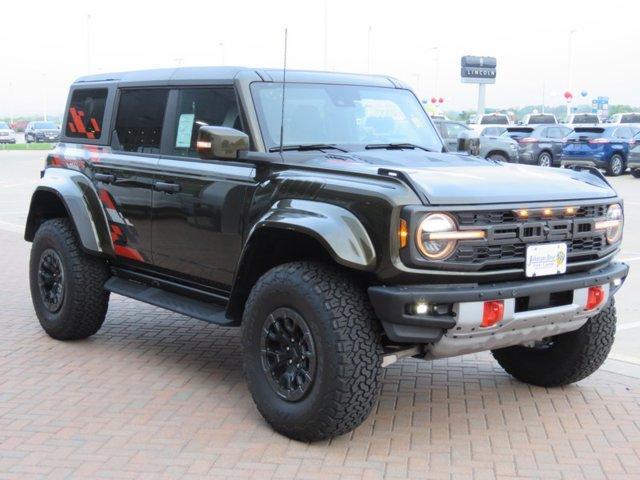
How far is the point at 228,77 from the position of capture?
5.23 meters

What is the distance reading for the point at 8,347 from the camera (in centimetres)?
632

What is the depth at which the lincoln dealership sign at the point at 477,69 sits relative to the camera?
58.4m

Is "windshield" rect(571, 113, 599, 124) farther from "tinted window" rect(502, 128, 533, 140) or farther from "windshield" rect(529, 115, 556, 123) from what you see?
"tinted window" rect(502, 128, 533, 140)

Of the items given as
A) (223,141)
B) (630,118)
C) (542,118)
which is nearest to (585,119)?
(630,118)

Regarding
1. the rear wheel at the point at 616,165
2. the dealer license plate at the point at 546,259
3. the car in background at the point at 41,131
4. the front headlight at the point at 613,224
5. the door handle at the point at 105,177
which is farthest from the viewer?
the car in background at the point at 41,131

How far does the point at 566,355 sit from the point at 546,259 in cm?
113

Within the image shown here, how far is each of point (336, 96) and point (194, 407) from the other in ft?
6.95

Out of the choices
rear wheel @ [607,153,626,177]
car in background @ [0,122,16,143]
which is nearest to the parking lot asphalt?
rear wheel @ [607,153,626,177]

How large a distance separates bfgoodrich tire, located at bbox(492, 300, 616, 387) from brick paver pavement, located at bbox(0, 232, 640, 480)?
0.33ft

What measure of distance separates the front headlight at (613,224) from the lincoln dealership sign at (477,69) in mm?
55177

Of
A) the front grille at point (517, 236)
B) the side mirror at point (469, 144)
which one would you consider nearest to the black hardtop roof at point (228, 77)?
the side mirror at point (469, 144)

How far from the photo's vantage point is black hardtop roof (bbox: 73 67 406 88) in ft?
17.2

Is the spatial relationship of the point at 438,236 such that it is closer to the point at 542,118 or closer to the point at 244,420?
the point at 244,420

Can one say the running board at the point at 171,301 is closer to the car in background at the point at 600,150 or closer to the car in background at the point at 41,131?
the car in background at the point at 600,150
